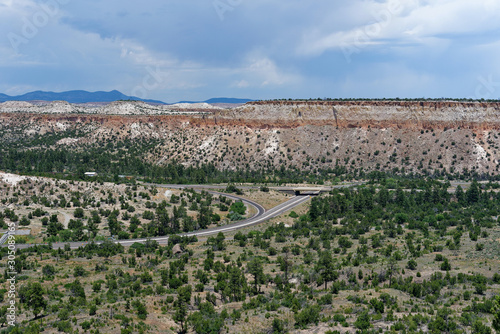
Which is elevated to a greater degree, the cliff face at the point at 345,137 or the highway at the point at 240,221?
the cliff face at the point at 345,137

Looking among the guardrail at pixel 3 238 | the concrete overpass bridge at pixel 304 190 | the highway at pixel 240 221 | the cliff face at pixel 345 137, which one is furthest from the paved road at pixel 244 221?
the cliff face at pixel 345 137

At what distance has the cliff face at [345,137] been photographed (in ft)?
367

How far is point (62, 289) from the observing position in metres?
38.1

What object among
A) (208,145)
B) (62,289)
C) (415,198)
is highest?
(208,145)

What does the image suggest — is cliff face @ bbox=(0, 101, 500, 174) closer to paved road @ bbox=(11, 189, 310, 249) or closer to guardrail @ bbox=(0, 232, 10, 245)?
paved road @ bbox=(11, 189, 310, 249)

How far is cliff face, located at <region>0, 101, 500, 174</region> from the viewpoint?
111812 millimetres

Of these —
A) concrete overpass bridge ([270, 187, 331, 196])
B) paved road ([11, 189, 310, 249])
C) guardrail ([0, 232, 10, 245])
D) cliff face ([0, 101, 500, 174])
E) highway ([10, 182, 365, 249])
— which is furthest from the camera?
cliff face ([0, 101, 500, 174])

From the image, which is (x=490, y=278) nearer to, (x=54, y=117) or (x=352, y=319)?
(x=352, y=319)

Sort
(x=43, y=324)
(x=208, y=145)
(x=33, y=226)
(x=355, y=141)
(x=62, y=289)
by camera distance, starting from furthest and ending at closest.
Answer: (x=208, y=145) → (x=355, y=141) → (x=33, y=226) → (x=62, y=289) → (x=43, y=324)

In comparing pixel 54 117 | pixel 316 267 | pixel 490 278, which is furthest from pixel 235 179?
pixel 54 117

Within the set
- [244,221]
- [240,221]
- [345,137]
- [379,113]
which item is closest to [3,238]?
[240,221]

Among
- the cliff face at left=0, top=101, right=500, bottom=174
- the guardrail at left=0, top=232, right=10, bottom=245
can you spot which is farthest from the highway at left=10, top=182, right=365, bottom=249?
the cliff face at left=0, top=101, right=500, bottom=174

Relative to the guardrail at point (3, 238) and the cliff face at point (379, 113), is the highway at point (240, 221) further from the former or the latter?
the cliff face at point (379, 113)

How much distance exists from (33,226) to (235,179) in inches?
2123
